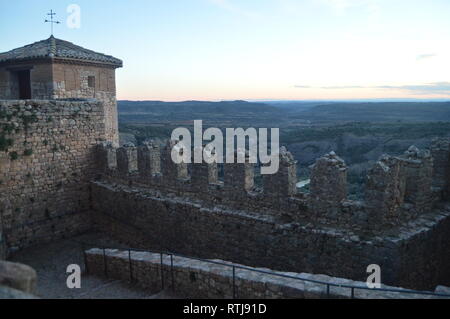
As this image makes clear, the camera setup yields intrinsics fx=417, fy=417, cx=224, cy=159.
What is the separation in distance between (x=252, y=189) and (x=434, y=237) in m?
3.49

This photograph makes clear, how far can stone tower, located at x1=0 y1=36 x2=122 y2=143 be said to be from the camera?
13.9 metres

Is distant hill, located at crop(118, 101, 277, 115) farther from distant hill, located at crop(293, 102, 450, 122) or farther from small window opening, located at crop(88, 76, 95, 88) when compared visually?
small window opening, located at crop(88, 76, 95, 88)

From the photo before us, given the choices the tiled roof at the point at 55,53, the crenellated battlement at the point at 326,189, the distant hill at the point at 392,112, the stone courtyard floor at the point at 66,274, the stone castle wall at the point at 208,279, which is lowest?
the stone courtyard floor at the point at 66,274

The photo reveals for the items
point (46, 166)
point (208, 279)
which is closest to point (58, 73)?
point (46, 166)

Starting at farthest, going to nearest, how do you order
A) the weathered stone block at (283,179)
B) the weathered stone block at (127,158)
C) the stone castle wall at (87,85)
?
the stone castle wall at (87,85)
the weathered stone block at (127,158)
the weathered stone block at (283,179)

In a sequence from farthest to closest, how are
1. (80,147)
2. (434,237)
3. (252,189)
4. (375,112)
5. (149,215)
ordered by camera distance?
(375,112), (80,147), (149,215), (252,189), (434,237)

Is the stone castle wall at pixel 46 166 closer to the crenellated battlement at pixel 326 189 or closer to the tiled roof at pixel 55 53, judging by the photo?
the crenellated battlement at pixel 326 189

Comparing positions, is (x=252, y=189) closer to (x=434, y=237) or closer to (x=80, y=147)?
(x=434, y=237)

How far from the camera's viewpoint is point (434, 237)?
7.20 meters

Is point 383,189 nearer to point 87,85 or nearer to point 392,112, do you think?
point 87,85

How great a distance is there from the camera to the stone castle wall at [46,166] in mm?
10453

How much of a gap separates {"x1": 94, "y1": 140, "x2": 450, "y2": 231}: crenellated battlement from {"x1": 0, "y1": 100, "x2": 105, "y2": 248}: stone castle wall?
109 inches

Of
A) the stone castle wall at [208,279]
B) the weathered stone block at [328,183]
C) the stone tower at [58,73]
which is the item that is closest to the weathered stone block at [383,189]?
the weathered stone block at [328,183]
